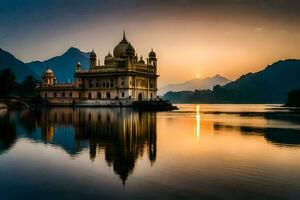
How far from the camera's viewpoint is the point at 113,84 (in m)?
104

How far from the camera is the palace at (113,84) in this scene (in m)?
101

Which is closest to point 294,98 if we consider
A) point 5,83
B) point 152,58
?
point 152,58

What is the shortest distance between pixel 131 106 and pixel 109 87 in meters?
12.9

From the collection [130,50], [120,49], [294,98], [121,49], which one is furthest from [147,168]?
[294,98]

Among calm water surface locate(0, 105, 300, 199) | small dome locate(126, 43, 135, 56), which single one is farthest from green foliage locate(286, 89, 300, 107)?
calm water surface locate(0, 105, 300, 199)

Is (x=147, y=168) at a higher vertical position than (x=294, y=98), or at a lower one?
lower

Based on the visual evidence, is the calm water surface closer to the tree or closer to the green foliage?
the tree

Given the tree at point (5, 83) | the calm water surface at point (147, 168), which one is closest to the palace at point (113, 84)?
the tree at point (5, 83)

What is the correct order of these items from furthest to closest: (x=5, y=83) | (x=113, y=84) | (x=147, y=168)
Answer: (x=113, y=84)
(x=5, y=83)
(x=147, y=168)

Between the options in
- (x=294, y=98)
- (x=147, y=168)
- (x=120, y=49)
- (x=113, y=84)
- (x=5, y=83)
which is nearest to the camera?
(x=147, y=168)

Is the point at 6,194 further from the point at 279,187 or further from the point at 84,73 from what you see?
the point at 84,73

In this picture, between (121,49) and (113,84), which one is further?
(121,49)

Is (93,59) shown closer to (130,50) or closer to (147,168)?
(130,50)

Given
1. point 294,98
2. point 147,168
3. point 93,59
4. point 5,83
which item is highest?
point 93,59
